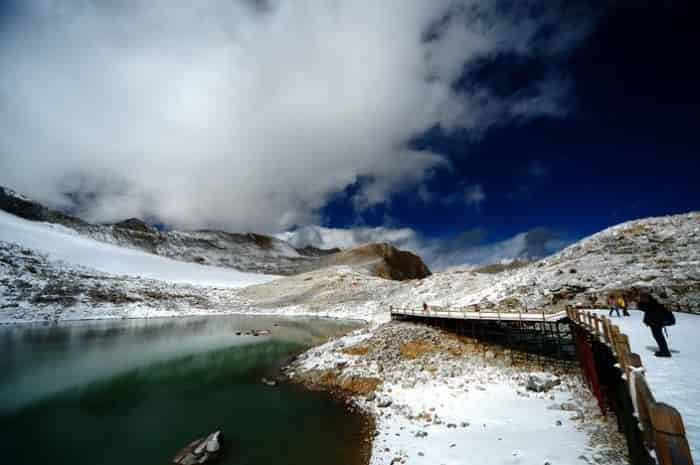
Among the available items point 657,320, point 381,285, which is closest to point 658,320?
point 657,320

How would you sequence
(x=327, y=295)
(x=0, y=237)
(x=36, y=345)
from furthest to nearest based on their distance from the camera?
1. (x=0, y=237)
2. (x=327, y=295)
3. (x=36, y=345)

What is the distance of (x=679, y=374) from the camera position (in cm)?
999

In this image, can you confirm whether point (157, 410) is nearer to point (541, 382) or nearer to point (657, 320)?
point (541, 382)

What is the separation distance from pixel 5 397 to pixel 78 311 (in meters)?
82.8

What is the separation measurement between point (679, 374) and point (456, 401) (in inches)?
553

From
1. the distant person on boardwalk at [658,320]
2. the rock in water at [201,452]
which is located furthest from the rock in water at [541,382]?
the rock in water at [201,452]

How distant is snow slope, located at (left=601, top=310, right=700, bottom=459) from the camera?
24.0 ft

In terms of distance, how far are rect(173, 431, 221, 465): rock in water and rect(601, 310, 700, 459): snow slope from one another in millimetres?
18602

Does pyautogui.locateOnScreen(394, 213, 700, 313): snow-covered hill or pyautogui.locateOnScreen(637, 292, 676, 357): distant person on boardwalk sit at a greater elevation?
pyautogui.locateOnScreen(394, 213, 700, 313): snow-covered hill

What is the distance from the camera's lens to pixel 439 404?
21.5 m

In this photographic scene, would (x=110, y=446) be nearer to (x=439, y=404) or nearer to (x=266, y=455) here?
(x=266, y=455)

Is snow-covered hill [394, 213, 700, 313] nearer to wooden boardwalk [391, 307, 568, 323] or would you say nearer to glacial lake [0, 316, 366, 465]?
wooden boardwalk [391, 307, 568, 323]

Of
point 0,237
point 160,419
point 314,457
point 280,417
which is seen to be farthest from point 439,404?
point 0,237

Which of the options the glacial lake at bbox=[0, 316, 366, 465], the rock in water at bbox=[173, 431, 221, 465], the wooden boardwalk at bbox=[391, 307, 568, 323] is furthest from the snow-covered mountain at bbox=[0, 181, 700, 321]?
the rock in water at bbox=[173, 431, 221, 465]
